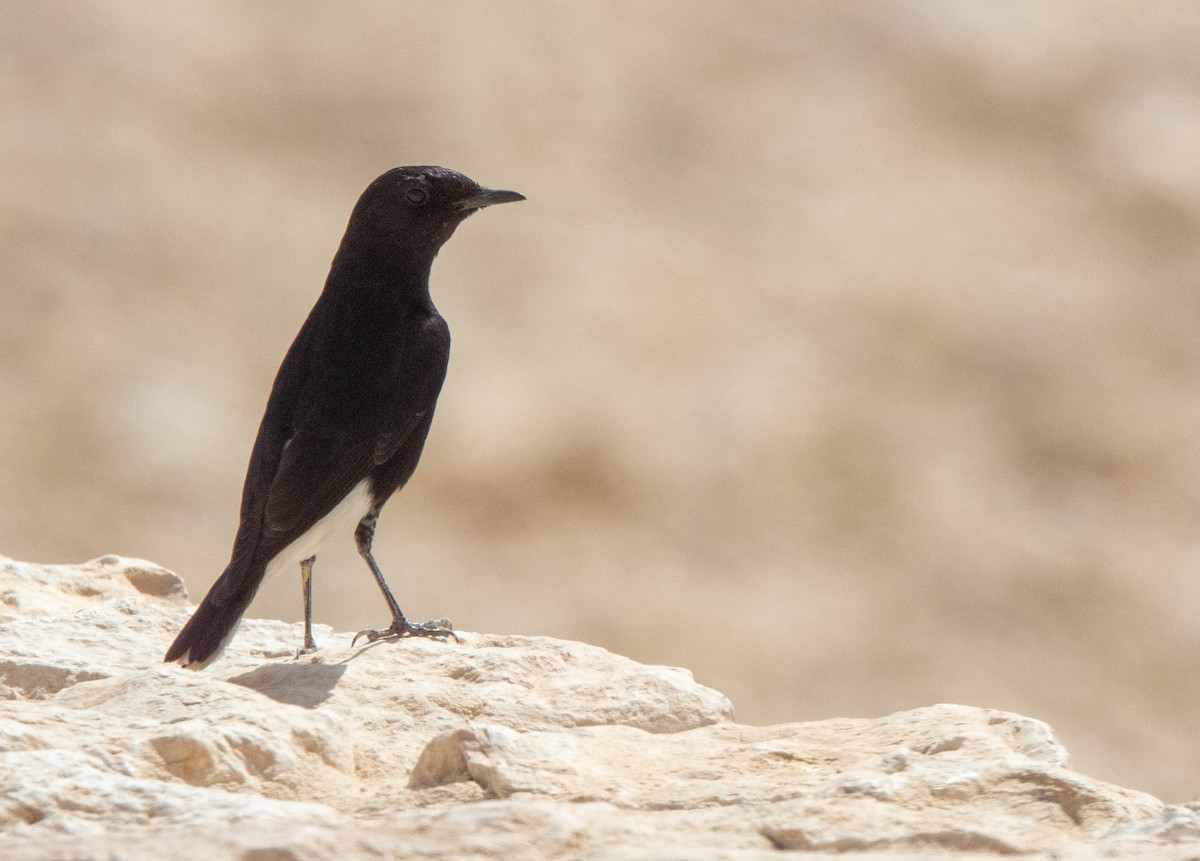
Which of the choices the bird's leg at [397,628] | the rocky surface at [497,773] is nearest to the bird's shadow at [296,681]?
the rocky surface at [497,773]

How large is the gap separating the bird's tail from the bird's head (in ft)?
5.07

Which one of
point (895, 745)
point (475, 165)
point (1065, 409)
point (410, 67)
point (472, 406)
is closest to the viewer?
point (895, 745)

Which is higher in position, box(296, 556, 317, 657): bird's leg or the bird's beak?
the bird's beak

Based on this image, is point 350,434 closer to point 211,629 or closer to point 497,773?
point 211,629

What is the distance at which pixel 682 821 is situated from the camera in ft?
12.2

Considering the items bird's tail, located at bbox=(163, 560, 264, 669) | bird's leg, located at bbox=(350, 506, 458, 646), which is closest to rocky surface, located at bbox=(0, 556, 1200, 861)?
bird's tail, located at bbox=(163, 560, 264, 669)

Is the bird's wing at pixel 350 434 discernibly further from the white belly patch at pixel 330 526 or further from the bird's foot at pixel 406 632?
the bird's foot at pixel 406 632

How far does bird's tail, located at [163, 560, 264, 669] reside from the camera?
520 cm

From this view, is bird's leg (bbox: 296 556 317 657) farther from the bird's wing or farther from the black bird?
the bird's wing

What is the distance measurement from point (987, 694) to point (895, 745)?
14276mm

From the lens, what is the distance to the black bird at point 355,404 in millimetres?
5621

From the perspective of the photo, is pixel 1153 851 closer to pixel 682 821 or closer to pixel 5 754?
pixel 682 821

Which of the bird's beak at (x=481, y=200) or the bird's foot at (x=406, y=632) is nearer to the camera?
the bird's foot at (x=406, y=632)

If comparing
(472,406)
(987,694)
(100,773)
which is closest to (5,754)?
(100,773)
